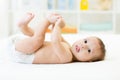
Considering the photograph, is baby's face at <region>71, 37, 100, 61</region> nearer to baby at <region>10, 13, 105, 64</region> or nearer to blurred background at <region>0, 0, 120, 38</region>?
baby at <region>10, 13, 105, 64</region>

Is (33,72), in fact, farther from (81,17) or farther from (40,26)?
(81,17)

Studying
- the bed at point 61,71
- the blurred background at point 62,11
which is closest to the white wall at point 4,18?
the blurred background at point 62,11

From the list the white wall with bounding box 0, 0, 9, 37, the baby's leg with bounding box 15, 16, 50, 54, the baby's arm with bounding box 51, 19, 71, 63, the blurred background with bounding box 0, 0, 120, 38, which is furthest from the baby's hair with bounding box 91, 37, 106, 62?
the white wall with bounding box 0, 0, 9, 37

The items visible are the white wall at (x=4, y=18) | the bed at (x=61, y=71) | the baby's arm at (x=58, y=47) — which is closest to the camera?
the bed at (x=61, y=71)

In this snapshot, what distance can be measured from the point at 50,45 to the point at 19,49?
147mm

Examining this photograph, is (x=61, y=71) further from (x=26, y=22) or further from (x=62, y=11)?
(x=62, y=11)

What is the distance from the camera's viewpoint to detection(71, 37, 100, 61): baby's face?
135cm

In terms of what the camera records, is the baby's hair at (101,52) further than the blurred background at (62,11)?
No

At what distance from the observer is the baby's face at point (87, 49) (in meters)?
1.35

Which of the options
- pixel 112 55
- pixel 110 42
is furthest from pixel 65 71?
pixel 110 42

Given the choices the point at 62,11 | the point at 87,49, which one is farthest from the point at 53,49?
the point at 62,11

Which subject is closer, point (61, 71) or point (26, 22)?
point (61, 71)

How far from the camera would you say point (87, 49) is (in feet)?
4.45

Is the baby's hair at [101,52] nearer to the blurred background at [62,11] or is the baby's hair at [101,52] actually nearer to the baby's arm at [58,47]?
the baby's arm at [58,47]
